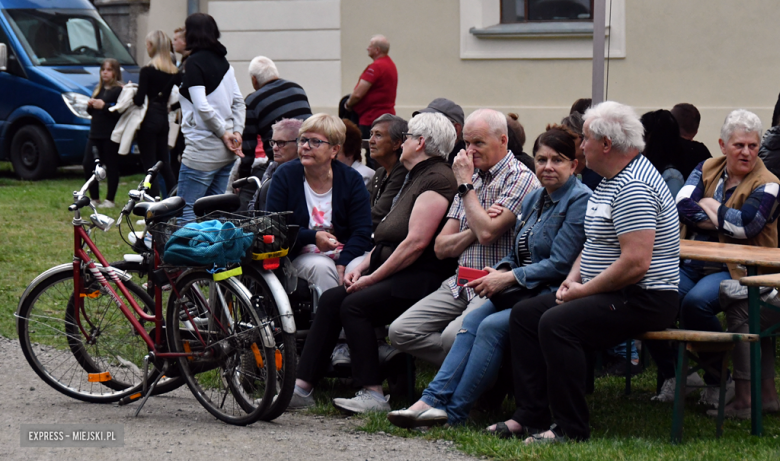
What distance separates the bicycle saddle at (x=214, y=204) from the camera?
513cm

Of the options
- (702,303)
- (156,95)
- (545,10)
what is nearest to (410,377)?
Result: (702,303)

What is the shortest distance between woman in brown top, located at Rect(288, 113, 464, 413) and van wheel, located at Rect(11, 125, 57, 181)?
31.0 ft

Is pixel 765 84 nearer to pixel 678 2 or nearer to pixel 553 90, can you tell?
pixel 678 2

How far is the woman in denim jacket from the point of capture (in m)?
4.62

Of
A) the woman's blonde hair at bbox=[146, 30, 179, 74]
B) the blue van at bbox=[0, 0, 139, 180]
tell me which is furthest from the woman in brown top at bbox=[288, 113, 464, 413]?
the blue van at bbox=[0, 0, 139, 180]

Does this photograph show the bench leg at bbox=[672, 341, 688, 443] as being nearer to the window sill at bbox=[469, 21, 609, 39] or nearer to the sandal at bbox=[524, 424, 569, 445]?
the sandal at bbox=[524, 424, 569, 445]

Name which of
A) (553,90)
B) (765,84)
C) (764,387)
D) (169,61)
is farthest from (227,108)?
(765,84)

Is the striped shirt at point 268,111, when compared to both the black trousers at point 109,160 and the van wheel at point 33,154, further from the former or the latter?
the van wheel at point 33,154

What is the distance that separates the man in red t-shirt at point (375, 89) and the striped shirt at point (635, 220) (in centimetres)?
717

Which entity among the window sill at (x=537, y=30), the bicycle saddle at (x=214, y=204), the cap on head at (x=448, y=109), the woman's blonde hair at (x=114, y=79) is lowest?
the bicycle saddle at (x=214, y=204)

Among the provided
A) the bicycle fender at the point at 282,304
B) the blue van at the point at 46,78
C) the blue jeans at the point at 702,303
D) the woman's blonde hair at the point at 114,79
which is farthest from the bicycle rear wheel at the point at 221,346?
the blue van at the point at 46,78

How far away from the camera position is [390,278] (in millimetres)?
5195

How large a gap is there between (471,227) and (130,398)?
187 cm

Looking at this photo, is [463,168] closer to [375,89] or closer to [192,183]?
[192,183]
